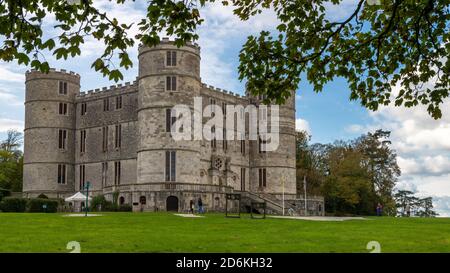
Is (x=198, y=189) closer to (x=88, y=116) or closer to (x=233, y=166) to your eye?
(x=233, y=166)

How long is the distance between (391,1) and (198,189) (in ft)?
107

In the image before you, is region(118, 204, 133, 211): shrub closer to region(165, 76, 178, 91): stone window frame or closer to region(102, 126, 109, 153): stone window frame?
region(165, 76, 178, 91): stone window frame

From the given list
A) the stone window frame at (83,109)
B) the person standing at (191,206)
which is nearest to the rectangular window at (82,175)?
the stone window frame at (83,109)

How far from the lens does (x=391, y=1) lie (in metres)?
15.4

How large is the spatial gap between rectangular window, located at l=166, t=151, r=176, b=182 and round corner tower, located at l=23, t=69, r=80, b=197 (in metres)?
14.0

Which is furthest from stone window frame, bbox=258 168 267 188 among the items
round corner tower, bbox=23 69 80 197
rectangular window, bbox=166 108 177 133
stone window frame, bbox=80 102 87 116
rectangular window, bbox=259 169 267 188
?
round corner tower, bbox=23 69 80 197

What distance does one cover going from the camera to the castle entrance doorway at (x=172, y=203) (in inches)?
1770

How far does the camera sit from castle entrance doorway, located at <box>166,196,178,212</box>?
1770 inches

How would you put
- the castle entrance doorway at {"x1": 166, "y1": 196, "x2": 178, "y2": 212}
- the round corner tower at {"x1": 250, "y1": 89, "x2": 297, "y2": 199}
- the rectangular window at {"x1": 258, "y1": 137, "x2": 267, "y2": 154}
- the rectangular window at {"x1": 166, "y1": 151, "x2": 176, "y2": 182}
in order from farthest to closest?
the rectangular window at {"x1": 258, "y1": 137, "x2": 267, "y2": 154} → the round corner tower at {"x1": 250, "y1": 89, "x2": 297, "y2": 199} → the rectangular window at {"x1": 166, "y1": 151, "x2": 176, "y2": 182} → the castle entrance doorway at {"x1": 166, "y1": 196, "x2": 178, "y2": 212}

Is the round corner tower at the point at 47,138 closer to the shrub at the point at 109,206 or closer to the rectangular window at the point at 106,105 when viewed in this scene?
the rectangular window at the point at 106,105

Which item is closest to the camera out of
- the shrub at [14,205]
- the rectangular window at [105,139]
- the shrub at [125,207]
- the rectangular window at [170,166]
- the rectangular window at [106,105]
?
the shrub at [14,205]

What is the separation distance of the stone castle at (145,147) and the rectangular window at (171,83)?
80 millimetres

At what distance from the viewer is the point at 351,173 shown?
62.9m

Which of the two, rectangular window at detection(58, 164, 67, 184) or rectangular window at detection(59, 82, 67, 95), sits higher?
rectangular window at detection(59, 82, 67, 95)
